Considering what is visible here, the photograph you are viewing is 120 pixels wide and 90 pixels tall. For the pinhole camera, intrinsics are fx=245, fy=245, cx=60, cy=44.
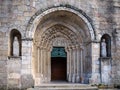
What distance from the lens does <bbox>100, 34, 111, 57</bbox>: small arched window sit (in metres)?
10.3

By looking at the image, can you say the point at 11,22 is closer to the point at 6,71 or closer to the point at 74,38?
the point at 6,71

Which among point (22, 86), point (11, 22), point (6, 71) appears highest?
point (11, 22)

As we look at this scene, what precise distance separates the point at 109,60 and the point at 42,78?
298 cm

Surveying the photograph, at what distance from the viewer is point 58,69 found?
12.4 meters

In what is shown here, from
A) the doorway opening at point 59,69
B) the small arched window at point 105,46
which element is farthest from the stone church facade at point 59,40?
the doorway opening at point 59,69

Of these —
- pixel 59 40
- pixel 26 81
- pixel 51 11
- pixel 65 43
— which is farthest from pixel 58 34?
pixel 26 81

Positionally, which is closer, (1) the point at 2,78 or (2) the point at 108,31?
(1) the point at 2,78

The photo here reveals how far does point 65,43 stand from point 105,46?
74.5 inches

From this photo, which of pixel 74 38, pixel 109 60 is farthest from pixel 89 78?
pixel 74 38

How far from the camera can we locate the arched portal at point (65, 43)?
10452 millimetres

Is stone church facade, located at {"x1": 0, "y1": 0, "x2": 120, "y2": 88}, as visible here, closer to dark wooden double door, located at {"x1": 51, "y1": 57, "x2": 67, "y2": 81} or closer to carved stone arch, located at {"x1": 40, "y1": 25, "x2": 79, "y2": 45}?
carved stone arch, located at {"x1": 40, "y1": 25, "x2": 79, "y2": 45}

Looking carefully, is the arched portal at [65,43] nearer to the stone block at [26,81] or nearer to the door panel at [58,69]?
the stone block at [26,81]

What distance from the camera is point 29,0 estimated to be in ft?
32.8

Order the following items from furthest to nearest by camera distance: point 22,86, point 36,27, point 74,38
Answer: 1. point 74,38
2. point 36,27
3. point 22,86
